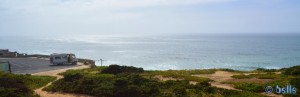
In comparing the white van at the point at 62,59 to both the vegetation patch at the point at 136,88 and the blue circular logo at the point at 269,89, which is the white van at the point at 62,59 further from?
the blue circular logo at the point at 269,89

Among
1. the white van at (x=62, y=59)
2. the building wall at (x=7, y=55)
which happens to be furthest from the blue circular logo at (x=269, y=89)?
the building wall at (x=7, y=55)

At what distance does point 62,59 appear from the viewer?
166 feet

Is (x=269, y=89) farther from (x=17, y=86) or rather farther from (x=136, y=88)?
(x=17, y=86)

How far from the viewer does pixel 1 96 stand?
21.9 m

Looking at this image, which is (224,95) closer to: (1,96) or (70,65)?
(1,96)

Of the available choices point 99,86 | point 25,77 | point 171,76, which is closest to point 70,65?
point 25,77

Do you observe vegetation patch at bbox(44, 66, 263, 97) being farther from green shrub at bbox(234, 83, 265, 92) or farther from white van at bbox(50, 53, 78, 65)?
white van at bbox(50, 53, 78, 65)

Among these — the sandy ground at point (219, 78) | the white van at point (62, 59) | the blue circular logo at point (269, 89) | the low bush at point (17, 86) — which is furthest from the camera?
the white van at point (62, 59)

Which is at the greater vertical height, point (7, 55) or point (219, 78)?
point (7, 55)

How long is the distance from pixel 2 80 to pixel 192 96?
13042mm

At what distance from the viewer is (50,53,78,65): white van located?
4984 cm

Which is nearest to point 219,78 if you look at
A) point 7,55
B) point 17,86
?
point 17,86

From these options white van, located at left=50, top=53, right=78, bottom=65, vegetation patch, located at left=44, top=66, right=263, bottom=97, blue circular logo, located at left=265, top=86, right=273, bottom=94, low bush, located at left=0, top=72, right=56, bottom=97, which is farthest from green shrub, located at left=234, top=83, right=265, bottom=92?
white van, located at left=50, top=53, right=78, bottom=65

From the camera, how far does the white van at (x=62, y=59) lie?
49844 mm
